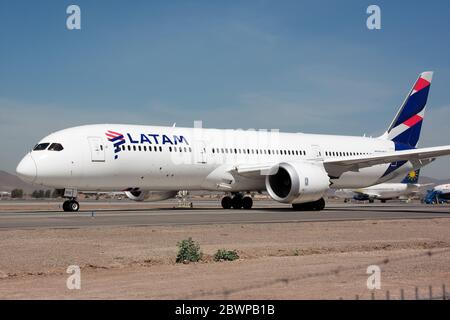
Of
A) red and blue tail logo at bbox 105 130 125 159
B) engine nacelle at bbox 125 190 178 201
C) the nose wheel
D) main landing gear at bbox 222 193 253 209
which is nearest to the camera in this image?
the nose wheel

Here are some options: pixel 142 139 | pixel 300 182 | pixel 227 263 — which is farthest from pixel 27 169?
pixel 227 263

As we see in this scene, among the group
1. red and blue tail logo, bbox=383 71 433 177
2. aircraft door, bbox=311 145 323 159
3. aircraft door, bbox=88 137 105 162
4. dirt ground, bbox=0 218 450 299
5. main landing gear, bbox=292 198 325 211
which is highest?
red and blue tail logo, bbox=383 71 433 177

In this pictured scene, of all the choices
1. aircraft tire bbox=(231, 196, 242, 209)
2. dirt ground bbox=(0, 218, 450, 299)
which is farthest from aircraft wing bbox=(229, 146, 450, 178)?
dirt ground bbox=(0, 218, 450, 299)

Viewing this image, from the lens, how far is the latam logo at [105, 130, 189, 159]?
2831 centimetres

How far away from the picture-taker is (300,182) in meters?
28.8

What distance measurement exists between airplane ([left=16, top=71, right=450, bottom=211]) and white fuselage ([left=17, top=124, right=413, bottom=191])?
0.04 meters

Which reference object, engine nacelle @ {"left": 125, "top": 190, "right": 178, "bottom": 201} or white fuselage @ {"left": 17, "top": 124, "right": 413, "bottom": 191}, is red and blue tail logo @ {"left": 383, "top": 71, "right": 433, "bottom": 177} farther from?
engine nacelle @ {"left": 125, "top": 190, "right": 178, "bottom": 201}

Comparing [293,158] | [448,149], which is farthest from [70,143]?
[448,149]

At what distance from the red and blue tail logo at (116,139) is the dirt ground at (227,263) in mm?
10866

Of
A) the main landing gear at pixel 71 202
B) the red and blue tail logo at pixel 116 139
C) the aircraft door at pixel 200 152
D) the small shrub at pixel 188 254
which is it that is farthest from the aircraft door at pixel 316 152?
Result: the small shrub at pixel 188 254

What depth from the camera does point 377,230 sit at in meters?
18.3

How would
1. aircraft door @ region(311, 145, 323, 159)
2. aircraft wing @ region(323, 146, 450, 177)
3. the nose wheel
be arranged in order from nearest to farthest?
the nose wheel
aircraft wing @ region(323, 146, 450, 177)
aircraft door @ region(311, 145, 323, 159)
